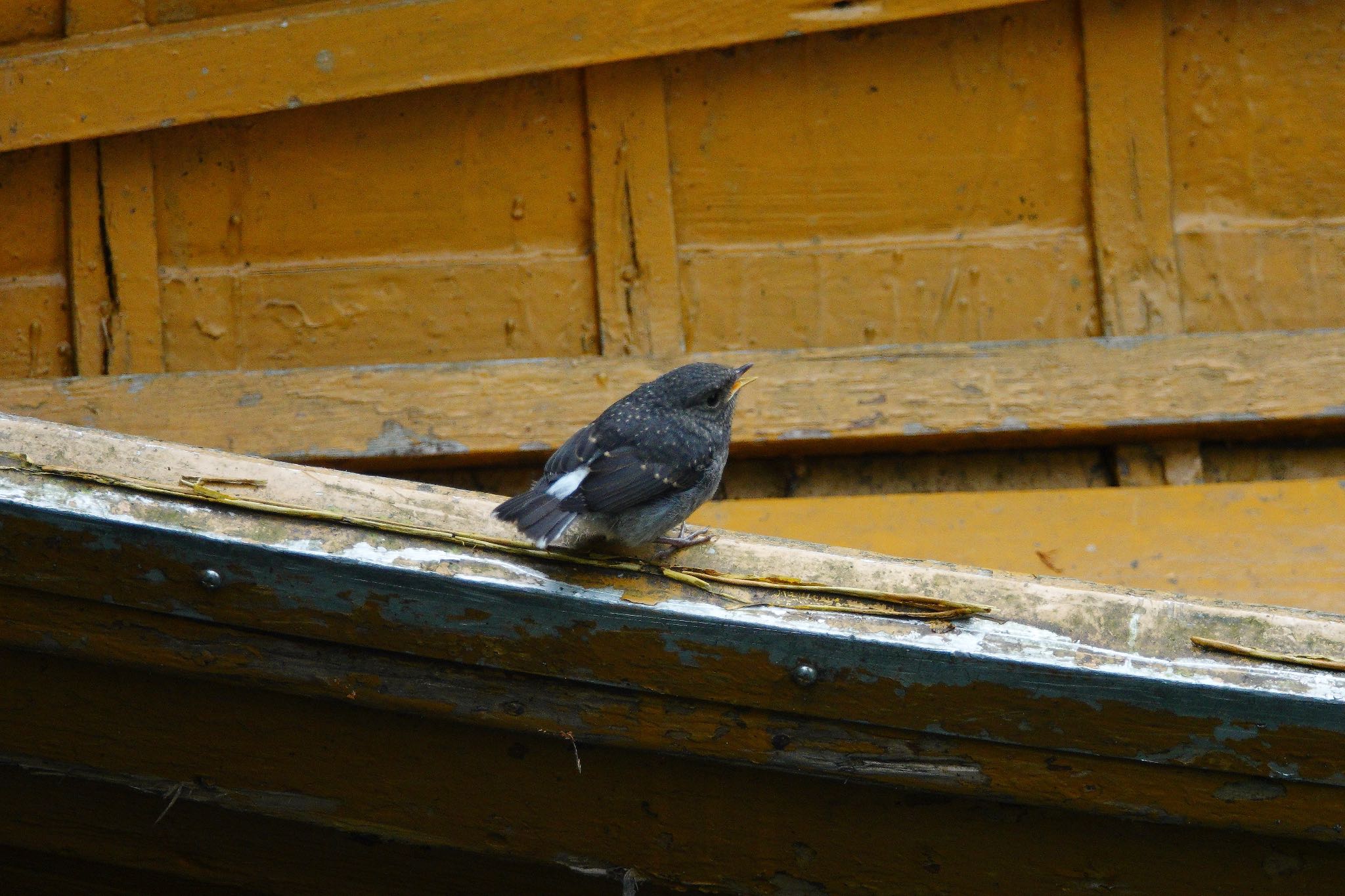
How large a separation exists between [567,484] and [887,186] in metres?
1.70

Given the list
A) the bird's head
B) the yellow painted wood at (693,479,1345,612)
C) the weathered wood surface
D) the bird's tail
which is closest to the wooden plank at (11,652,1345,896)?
the weathered wood surface

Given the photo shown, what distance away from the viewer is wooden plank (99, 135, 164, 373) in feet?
11.0

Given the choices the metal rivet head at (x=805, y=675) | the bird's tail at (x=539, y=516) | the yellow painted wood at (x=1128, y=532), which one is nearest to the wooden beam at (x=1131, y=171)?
the yellow painted wood at (x=1128, y=532)

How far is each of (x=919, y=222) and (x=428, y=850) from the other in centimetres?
216

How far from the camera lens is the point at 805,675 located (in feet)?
5.72

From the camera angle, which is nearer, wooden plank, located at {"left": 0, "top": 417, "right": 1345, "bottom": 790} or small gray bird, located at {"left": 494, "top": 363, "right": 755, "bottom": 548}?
wooden plank, located at {"left": 0, "top": 417, "right": 1345, "bottom": 790}

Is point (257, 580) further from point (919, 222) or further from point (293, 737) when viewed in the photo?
point (919, 222)

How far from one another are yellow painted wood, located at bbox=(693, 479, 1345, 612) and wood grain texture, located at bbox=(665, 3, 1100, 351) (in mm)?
555

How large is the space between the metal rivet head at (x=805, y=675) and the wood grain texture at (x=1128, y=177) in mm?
1912

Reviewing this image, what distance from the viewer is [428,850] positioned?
214 centimetres

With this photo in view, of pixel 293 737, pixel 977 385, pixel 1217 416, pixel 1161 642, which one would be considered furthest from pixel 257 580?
pixel 1217 416

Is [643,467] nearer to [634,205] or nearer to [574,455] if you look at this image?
[574,455]

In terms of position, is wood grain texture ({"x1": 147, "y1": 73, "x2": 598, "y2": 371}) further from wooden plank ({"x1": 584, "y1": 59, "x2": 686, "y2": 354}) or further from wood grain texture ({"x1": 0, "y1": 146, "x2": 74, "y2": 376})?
wood grain texture ({"x1": 0, "y1": 146, "x2": 74, "y2": 376})

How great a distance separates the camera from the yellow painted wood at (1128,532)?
282 centimetres
